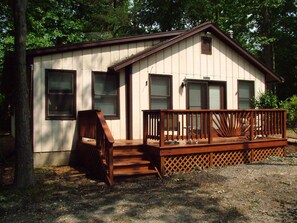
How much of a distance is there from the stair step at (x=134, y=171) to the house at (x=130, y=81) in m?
0.94

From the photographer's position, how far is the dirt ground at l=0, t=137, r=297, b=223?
518 centimetres

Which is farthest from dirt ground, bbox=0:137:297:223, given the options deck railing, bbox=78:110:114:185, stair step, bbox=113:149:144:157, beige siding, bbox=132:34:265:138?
beige siding, bbox=132:34:265:138

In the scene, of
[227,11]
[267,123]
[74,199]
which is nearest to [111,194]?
[74,199]

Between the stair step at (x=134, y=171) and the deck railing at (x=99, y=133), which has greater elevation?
the deck railing at (x=99, y=133)

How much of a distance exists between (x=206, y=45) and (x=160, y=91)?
257 centimetres

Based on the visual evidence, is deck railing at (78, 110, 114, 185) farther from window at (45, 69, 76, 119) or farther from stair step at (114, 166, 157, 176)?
window at (45, 69, 76, 119)

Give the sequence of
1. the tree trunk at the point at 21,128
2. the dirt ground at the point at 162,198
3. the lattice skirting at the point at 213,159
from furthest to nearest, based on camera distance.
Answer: the lattice skirting at the point at 213,159 → the tree trunk at the point at 21,128 → the dirt ground at the point at 162,198

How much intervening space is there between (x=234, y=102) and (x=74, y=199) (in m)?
8.06

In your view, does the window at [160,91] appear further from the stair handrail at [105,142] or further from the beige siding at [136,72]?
the stair handrail at [105,142]

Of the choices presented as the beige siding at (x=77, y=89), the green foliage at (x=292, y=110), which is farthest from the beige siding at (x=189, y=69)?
the green foliage at (x=292, y=110)

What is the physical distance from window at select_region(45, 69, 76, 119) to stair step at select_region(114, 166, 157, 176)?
2.80 meters

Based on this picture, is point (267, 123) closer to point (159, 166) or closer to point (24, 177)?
point (159, 166)

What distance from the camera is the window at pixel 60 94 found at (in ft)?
31.7

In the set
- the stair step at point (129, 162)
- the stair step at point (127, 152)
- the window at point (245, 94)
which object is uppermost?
the window at point (245, 94)
